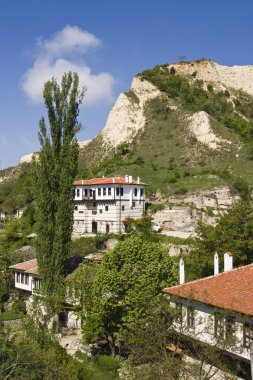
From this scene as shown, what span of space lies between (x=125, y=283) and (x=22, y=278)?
1647 centimetres

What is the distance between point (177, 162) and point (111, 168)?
8.97m

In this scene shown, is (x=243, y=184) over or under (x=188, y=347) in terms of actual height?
over

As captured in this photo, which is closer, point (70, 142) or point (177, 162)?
point (70, 142)

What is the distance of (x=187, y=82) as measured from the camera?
8300 cm

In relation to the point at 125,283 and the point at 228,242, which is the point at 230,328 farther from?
the point at 228,242

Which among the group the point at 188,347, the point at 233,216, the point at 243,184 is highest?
the point at 243,184

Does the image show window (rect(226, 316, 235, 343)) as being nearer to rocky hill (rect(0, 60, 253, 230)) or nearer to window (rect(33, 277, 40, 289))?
window (rect(33, 277, 40, 289))

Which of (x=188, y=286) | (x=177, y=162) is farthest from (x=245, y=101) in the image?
(x=188, y=286)

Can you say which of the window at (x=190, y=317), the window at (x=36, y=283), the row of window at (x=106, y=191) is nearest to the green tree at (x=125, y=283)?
the window at (x=190, y=317)

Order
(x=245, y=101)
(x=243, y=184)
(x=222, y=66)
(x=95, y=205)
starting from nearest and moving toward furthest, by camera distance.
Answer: (x=95, y=205) → (x=243, y=184) → (x=245, y=101) → (x=222, y=66)

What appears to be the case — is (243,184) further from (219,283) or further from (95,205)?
(219,283)

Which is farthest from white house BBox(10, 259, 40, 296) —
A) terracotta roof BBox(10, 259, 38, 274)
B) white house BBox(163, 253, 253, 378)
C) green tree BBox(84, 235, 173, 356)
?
A: white house BBox(163, 253, 253, 378)

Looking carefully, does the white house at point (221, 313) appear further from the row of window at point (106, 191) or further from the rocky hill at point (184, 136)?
the rocky hill at point (184, 136)

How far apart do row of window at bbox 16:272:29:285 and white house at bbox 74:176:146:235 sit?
10.1 meters
